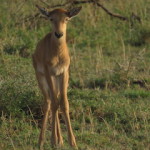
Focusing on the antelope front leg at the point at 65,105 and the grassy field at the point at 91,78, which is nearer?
the antelope front leg at the point at 65,105

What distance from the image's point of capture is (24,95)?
27.7 feet

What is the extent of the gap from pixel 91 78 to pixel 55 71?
362cm

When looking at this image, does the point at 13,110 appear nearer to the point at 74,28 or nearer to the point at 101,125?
the point at 101,125

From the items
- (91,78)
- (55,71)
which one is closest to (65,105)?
(55,71)

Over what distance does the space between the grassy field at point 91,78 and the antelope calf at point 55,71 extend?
28 centimetres

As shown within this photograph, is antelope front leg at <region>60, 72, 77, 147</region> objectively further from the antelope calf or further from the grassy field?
the grassy field

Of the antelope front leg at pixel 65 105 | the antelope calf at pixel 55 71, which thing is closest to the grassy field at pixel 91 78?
the antelope front leg at pixel 65 105

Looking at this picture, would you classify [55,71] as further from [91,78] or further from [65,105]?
[91,78]

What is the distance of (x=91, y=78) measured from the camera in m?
10.5

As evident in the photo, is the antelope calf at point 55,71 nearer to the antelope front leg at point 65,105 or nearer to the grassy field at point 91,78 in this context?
the antelope front leg at point 65,105

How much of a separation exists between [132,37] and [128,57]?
153 cm

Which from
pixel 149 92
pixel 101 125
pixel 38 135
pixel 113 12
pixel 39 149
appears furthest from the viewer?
pixel 113 12

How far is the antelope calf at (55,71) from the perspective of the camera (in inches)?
273

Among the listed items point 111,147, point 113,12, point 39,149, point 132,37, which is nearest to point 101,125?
point 111,147
